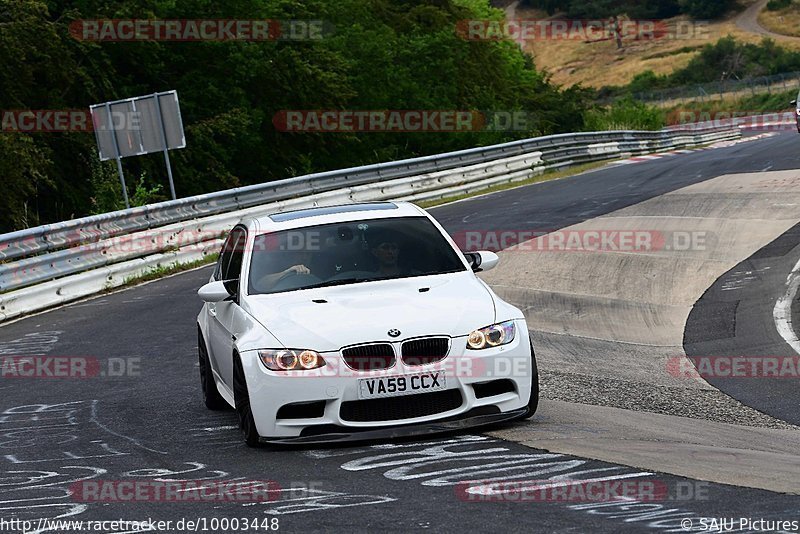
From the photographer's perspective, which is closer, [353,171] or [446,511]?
[446,511]

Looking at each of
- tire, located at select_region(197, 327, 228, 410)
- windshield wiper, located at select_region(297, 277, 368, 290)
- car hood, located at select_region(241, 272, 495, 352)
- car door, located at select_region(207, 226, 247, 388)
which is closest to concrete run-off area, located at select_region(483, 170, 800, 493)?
car hood, located at select_region(241, 272, 495, 352)

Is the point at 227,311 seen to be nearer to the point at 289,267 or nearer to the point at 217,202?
the point at 289,267

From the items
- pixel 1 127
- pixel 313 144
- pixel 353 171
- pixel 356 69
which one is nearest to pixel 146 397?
pixel 353 171

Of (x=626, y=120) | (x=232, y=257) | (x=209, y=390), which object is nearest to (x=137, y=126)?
(x=232, y=257)

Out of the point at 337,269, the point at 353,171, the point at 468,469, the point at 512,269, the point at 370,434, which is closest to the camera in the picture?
the point at 468,469

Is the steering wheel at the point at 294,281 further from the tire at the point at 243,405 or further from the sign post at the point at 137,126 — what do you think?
the sign post at the point at 137,126

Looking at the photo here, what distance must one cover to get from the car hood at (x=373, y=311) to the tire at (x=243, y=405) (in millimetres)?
340

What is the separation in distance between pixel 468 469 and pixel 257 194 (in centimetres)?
1803

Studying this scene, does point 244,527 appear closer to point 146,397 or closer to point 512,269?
point 146,397

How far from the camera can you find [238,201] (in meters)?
23.7

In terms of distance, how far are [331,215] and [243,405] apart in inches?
73.9

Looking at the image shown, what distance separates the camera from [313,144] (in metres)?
43.2

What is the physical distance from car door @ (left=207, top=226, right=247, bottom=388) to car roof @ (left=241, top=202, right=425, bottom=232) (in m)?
0.21

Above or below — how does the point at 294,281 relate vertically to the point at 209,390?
above
